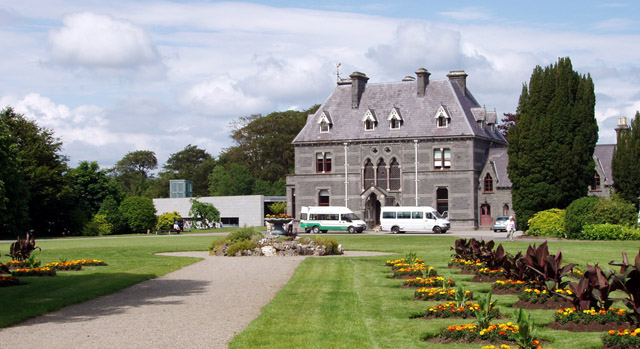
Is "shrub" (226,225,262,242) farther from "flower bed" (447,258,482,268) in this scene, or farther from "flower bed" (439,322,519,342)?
"flower bed" (439,322,519,342)

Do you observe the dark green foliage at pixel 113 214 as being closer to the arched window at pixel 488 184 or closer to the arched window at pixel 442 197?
the arched window at pixel 442 197

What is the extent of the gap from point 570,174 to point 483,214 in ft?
56.3

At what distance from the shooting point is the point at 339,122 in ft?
240

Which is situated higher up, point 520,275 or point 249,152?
point 249,152

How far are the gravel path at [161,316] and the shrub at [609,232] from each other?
2567 centimetres

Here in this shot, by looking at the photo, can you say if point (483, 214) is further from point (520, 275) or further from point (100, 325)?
point (100, 325)

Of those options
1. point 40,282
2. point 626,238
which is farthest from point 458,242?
point 626,238

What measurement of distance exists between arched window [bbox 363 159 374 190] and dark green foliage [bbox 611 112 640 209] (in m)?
22.3

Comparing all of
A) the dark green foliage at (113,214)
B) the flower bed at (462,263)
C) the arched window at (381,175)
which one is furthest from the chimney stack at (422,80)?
the flower bed at (462,263)

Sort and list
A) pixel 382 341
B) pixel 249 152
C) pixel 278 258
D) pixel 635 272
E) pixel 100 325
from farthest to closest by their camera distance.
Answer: pixel 249 152, pixel 278 258, pixel 100 325, pixel 382 341, pixel 635 272

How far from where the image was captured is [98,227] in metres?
69.1

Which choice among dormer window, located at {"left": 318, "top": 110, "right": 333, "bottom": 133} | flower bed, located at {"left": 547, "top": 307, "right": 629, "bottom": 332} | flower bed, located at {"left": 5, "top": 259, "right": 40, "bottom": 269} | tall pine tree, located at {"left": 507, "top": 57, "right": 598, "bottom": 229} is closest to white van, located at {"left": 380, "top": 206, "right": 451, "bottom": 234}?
tall pine tree, located at {"left": 507, "top": 57, "right": 598, "bottom": 229}

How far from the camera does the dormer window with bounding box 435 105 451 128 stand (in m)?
67.8

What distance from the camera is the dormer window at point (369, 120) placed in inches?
2783
